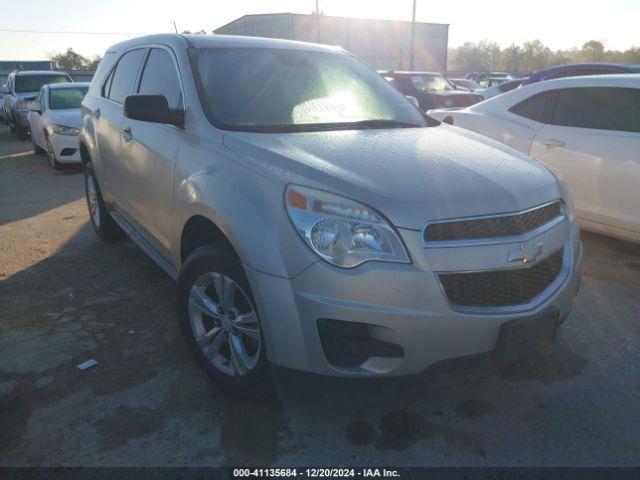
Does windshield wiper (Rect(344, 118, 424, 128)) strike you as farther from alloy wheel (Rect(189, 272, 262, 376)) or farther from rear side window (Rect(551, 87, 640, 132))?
rear side window (Rect(551, 87, 640, 132))

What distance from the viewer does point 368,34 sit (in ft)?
199

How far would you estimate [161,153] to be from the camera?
3131 millimetres

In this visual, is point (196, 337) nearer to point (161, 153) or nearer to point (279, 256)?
point (279, 256)

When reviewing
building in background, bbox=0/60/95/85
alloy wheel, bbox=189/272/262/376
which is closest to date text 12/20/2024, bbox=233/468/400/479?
alloy wheel, bbox=189/272/262/376

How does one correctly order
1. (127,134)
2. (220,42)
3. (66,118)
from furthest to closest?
(66,118) < (127,134) < (220,42)

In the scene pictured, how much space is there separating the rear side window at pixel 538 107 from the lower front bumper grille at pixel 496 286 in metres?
3.12

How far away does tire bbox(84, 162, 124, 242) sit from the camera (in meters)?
4.95

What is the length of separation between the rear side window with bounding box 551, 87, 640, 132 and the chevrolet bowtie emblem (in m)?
2.71

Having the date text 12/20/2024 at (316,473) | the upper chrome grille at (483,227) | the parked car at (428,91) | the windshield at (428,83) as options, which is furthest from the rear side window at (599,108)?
the windshield at (428,83)

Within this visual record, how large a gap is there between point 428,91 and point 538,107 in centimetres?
843

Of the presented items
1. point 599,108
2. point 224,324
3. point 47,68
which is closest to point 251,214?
point 224,324

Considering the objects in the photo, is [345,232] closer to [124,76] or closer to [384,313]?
[384,313]

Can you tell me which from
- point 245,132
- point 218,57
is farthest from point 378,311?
point 218,57

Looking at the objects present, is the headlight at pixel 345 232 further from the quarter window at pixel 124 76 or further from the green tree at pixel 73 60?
the green tree at pixel 73 60
